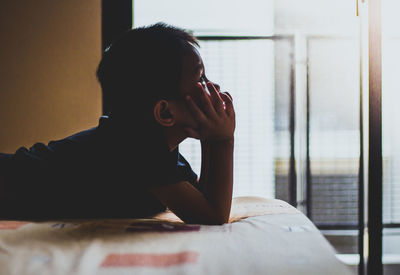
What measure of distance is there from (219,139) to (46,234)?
34 centimetres

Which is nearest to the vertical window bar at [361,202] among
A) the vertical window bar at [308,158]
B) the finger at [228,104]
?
the finger at [228,104]

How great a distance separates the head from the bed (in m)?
0.21

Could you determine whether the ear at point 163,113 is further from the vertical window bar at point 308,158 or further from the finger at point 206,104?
the vertical window bar at point 308,158

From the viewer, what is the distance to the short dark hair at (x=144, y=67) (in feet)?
2.20

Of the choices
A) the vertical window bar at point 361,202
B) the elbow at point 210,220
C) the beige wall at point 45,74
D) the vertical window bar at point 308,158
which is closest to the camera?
the elbow at point 210,220

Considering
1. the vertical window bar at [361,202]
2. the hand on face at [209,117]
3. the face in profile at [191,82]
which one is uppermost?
the face in profile at [191,82]

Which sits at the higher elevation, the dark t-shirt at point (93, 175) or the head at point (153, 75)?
the head at point (153, 75)

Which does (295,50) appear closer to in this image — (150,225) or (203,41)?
(203,41)

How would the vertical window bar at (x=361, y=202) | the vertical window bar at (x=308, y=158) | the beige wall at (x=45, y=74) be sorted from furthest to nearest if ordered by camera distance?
the vertical window bar at (x=308, y=158)
the beige wall at (x=45, y=74)
the vertical window bar at (x=361, y=202)

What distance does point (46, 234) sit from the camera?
0.51 meters

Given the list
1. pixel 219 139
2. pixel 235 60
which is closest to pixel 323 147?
pixel 235 60

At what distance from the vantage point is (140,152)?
24.8 inches

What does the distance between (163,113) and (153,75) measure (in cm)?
8

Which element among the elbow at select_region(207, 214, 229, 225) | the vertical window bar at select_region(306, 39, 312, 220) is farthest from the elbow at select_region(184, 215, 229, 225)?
the vertical window bar at select_region(306, 39, 312, 220)
